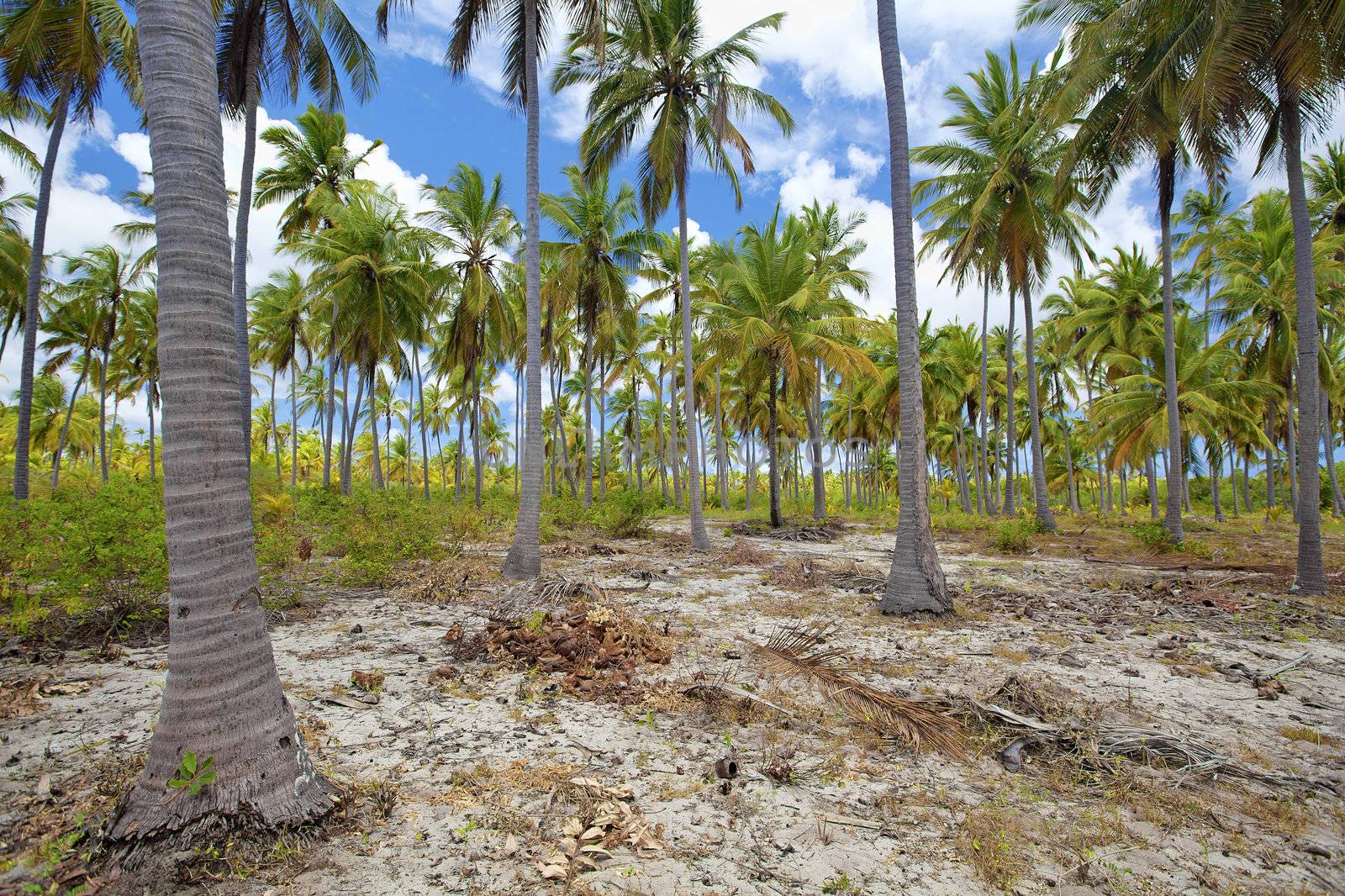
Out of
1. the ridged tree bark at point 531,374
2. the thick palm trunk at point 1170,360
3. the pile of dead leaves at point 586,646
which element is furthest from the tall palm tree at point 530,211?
the thick palm trunk at point 1170,360

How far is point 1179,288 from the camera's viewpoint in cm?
2367

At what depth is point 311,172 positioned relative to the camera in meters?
19.8

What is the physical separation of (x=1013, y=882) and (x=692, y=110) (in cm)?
1704

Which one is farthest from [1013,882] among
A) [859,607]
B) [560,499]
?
[560,499]

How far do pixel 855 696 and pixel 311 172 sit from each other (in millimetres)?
23490

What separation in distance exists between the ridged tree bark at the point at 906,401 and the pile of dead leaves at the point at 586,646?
3716mm

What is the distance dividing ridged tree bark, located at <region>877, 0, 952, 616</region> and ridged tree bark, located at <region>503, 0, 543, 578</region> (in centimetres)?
563

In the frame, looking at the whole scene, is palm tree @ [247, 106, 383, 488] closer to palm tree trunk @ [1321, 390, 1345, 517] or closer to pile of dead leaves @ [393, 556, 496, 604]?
pile of dead leaves @ [393, 556, 496, 604]

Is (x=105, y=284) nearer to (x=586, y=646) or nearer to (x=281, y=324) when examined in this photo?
(x=281, y=324)

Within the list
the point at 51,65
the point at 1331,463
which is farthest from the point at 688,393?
the point at 1331,463

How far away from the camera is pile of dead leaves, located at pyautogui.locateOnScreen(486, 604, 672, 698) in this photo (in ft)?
16.6

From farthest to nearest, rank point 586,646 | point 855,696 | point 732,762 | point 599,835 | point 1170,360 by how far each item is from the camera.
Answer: point 1170,360
point 586,646
point 855,696
point 732,762
point 599,835

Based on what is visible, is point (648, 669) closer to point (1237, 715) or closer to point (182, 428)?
point (182, 428)

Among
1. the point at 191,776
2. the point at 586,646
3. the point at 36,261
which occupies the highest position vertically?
the point at 36,261
